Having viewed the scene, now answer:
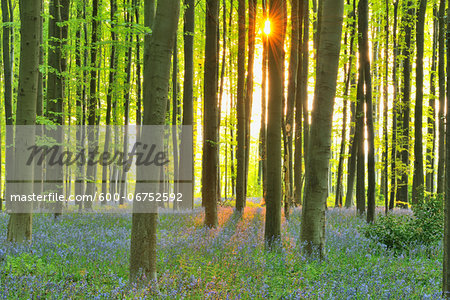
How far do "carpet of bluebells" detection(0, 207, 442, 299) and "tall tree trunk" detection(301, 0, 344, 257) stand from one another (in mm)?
610

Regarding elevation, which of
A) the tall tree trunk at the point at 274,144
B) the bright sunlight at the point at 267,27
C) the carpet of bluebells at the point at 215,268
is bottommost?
the carpet of bluebells at the point at 215,268

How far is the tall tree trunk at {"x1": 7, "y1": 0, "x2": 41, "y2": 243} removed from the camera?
8008 millimetres

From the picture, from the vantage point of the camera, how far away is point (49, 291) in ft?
16.6

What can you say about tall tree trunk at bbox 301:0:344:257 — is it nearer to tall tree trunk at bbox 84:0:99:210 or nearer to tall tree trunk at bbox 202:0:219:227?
tall tree trunk at bbox 202:0:219:227

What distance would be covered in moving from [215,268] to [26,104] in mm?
5599

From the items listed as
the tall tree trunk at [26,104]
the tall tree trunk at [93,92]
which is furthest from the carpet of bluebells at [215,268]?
the tall tree trunk at [93,92]

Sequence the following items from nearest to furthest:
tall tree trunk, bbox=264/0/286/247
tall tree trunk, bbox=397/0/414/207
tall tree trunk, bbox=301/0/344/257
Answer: tall tree trunk, bbox=301/0/344/257 < tall tree trunk, bbox=264/0/286/247 < tall tree trunk, bbox=397/0/414/207

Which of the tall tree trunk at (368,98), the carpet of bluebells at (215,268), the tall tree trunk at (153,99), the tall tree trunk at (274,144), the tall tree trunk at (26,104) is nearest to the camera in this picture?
the carpet of bluebells at (215,268)

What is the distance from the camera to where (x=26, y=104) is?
8.10m

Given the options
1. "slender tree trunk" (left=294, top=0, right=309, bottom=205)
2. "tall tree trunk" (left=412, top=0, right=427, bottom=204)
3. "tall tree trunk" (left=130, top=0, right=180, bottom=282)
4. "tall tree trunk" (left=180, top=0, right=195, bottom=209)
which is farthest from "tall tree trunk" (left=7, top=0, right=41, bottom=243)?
"tall tree trunk" (left=412, top=0, right=427, bottom=204)

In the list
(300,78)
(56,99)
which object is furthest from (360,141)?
(56,99)

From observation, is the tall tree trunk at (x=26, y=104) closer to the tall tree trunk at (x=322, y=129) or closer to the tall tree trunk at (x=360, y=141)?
the tall tree trunk at (x=322, y=129)

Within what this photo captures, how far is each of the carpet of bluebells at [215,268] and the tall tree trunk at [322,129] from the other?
610mm

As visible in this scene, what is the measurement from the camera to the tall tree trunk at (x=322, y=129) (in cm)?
777
